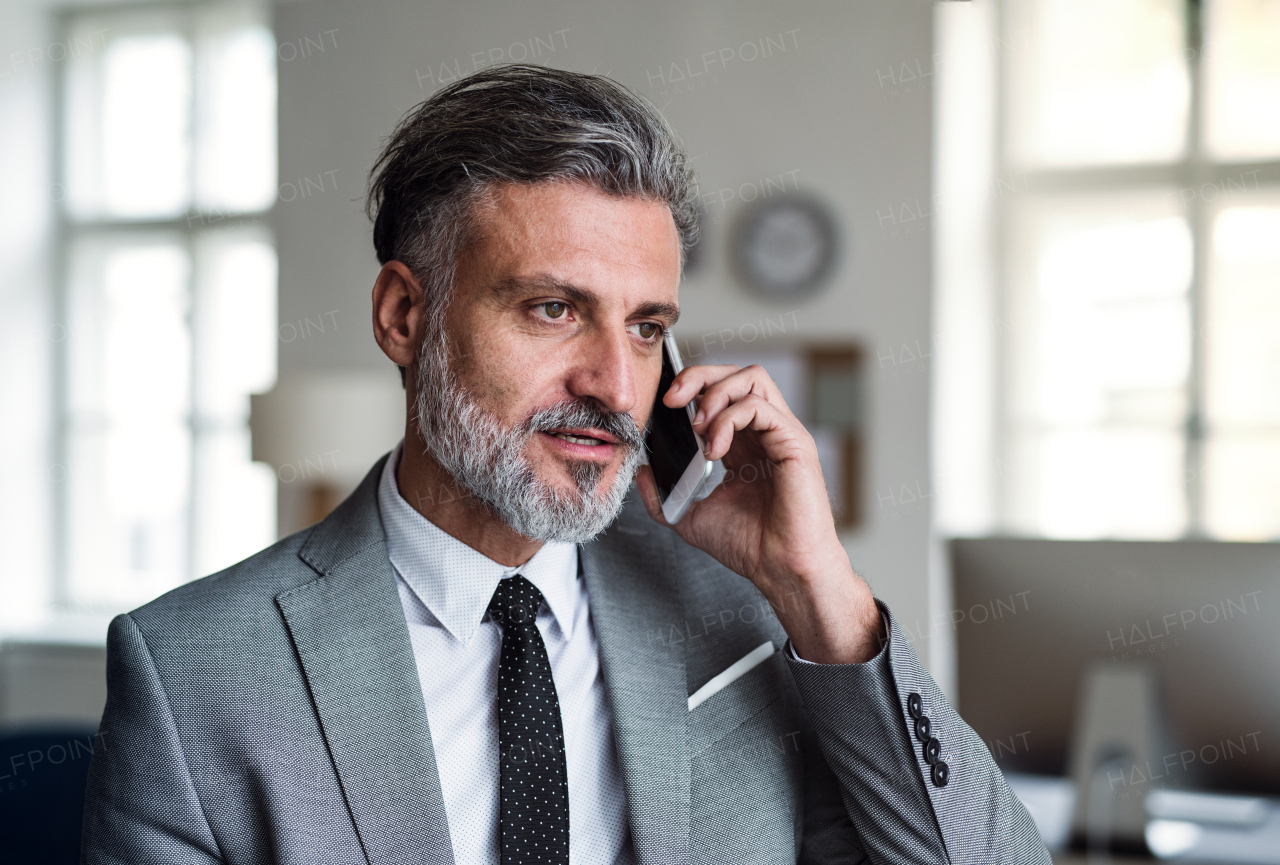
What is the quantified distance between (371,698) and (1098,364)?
390 centimetres

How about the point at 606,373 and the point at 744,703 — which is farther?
the point at 744,703

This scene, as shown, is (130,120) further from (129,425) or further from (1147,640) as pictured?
(1147,640)

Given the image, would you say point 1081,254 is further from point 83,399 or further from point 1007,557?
point 83,399

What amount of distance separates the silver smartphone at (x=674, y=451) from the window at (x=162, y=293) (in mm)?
4076

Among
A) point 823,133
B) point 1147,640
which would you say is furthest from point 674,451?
point 823,133

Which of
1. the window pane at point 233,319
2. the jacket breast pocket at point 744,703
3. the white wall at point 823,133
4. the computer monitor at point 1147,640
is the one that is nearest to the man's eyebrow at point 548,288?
the jacket breast pocket at point 744,703

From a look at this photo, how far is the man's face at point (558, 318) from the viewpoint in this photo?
124cm

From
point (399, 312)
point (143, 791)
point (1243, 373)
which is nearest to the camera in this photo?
point (143, 791)

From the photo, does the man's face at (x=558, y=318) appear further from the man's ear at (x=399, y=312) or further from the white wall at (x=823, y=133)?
the white wall at (x=823, y=133)

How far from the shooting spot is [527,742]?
1.25 meters

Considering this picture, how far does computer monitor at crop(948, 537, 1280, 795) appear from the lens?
1.63m

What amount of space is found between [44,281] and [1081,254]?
5033 millimetres

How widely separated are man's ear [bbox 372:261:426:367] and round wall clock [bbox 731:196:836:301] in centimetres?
315

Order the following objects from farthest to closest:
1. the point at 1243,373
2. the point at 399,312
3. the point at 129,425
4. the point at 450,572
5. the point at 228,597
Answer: the point at 129,425, the point at 1243,373, the point at 399,312, the point at 450,572, the point at 228,597
